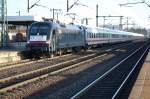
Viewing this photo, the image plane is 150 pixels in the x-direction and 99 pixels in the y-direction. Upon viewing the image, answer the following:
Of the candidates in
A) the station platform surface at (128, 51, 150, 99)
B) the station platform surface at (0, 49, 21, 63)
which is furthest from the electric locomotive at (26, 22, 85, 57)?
the station platform surface at (128, 51, 150, 99)

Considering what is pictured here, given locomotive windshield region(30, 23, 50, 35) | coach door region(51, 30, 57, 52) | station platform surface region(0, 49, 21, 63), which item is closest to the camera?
station platform surface region(0, 49, 21, 63)

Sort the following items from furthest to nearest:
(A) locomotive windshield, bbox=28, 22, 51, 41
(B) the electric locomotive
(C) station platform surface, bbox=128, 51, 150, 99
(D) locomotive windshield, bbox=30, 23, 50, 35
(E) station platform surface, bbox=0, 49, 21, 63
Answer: (D) locomotive windshield, bbox=30, 23, 50, 35 < (A) locomotive windshield, bbox=28, 22, 51, 41 < (B) the electric locomotive < (E) station platform surface, bbox=0, 49, 21, 63 < (C) station platform surface, bbox=128, 51, 150, 99

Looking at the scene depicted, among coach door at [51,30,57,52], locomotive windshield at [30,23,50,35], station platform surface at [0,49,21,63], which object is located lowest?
station platform surface at [0,49,21,63]

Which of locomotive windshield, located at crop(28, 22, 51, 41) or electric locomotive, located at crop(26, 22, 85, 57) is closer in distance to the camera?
electric locomotive, located at crop(26, 22, 85, 57)

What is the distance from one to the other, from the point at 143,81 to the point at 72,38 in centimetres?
2398

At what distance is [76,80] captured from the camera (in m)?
19.3

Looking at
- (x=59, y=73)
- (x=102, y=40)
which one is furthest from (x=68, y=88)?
(x=102, y=40)

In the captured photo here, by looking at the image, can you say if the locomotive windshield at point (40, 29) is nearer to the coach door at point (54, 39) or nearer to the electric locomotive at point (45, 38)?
the electric locomotive at point (45, 38)

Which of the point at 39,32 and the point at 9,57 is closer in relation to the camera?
the point at 9,57

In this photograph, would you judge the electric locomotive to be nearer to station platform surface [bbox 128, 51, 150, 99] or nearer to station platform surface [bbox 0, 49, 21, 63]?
station platform surface [bbox 0, 49, 21, 63]

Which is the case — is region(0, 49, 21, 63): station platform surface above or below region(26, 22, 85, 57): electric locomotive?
below

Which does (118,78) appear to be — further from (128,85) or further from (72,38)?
(72,38)

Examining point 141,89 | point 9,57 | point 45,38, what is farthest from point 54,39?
point 141,89

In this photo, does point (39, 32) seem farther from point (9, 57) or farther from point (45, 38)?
point (9, 57)
